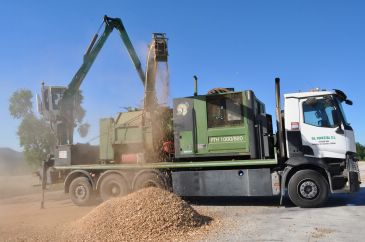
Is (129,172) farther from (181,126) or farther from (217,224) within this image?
(217,224)

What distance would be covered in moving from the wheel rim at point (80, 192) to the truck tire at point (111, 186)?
749 mm

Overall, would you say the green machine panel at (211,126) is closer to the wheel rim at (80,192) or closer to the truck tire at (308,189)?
the truck tire at (308,189)

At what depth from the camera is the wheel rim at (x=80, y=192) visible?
14467 millimetres

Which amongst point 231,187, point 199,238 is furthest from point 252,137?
point 199,238

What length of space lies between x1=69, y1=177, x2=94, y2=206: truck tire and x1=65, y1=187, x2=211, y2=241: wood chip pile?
16.0ft

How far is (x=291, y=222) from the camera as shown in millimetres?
9242

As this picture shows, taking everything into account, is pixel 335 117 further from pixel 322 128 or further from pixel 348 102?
pixel 348 102

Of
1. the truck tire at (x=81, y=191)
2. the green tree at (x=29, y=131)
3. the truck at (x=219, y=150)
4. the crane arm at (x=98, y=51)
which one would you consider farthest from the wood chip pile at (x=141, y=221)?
the green tree at (x=29, y=131)

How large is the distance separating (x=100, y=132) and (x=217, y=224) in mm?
6788

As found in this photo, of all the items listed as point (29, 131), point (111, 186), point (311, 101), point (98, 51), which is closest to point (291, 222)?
point (311, 101)

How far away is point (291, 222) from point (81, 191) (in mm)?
7963

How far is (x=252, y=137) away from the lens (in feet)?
39.4

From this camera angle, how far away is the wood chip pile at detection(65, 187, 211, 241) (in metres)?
8.20

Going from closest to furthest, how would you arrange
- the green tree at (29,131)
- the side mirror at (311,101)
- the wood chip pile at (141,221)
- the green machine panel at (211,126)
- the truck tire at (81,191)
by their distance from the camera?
the wood chip pile at (141,221) < the side mirror at (311,101) < the green machine panel at (211,126) < the truck tire at (81,191) < the green tree at (29,131)
